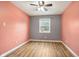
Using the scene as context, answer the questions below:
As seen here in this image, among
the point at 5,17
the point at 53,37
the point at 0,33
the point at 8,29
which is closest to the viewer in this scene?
the point at 0,33

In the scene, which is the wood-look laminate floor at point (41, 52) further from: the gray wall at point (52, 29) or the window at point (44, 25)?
the window at point (44, 25)

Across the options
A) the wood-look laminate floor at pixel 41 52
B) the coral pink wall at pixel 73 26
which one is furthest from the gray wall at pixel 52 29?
the coral pink wall at pixel 73 26

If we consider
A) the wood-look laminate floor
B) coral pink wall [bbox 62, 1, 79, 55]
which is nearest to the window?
the wood-look laminate floor

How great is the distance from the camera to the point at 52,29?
9.58m

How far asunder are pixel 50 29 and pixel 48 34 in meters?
0.41

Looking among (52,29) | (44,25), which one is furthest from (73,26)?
(44,25)

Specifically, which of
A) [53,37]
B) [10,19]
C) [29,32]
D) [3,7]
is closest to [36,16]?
[29,32]

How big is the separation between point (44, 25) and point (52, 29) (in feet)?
2.30

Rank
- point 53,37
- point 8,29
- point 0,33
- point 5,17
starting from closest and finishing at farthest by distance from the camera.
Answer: point 0,33 → point 5,17 → point 8,29 → point 53,37

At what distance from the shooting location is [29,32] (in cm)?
977

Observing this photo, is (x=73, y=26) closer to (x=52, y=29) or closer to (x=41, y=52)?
(x=41, y=52)

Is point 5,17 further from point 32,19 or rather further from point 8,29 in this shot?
point 32,19

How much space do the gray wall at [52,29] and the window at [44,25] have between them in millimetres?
234

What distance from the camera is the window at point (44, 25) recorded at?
967cm
